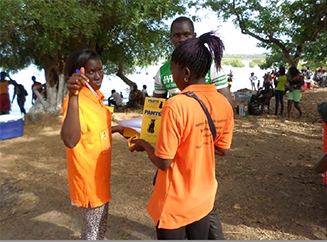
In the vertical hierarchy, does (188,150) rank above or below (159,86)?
below

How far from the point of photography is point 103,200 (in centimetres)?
200

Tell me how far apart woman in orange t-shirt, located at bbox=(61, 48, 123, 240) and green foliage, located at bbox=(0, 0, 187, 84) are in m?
5.13

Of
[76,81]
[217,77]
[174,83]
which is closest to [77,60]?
[76,81]

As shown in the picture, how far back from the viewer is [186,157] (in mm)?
1449

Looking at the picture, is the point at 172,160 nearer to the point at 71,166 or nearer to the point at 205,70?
the point at 205,70

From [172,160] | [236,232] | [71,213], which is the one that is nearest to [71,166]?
[172,160]

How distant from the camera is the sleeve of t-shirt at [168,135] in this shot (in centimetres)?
134

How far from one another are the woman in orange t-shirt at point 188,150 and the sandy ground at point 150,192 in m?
1.54

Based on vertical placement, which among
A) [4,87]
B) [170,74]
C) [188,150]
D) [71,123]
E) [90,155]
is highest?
[170,74]

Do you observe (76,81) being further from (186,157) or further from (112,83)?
(112,83)

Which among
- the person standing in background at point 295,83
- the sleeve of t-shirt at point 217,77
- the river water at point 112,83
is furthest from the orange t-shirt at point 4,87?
the person standing in background at point 295,83

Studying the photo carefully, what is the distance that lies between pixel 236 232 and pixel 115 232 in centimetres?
127

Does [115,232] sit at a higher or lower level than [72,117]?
lower

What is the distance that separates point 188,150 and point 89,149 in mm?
737
